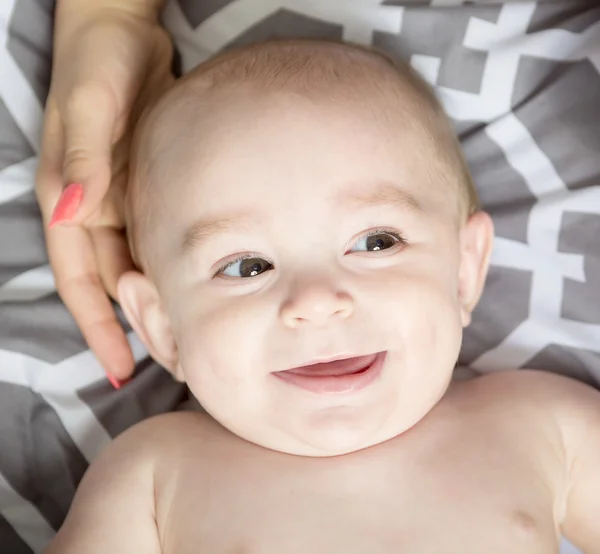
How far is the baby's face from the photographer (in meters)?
1.03

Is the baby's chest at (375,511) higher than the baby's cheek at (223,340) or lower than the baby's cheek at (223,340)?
lower

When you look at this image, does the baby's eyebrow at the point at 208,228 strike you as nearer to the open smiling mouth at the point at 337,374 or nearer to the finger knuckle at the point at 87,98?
the open smiling mouth at the point at 337,374

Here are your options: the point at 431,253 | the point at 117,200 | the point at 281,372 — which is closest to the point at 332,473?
the point at 281,372

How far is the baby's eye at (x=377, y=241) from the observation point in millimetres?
1082

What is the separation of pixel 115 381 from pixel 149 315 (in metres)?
0.21

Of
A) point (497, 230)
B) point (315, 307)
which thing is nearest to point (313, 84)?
point (315, 307)

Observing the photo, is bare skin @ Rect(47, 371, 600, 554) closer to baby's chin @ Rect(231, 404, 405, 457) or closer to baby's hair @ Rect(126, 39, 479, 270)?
baby's chin @ Rect(231, 404, 405, 457)

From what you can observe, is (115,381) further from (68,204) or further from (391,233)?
(391,233)

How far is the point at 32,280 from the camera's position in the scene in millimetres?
1425

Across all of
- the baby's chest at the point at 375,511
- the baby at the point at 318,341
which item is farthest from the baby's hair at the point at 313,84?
the baby's chest at the point at 375,511

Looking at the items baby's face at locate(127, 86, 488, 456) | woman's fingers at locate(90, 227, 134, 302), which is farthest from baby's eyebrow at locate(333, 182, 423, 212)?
woman's fingers at locate(90, 227, 134, 302)

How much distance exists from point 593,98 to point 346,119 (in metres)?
0.44

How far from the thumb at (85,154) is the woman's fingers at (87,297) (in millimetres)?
166

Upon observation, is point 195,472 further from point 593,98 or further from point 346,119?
point 593,98
